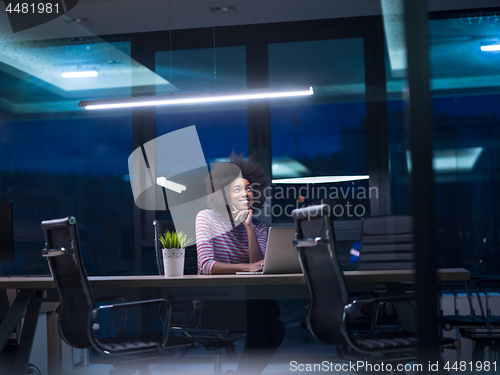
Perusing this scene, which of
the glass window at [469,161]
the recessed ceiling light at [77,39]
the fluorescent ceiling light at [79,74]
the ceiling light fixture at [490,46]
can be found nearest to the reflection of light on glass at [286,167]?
the glass window at [469,161]

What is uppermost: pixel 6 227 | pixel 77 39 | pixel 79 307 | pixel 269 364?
pixel 77 39

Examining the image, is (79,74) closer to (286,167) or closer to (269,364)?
(286,167)

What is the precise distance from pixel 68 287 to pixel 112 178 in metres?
2.90

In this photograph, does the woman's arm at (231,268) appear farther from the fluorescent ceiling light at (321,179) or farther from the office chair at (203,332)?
the fluorescent ceiling light at (321,179)

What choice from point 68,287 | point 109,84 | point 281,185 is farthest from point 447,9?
point 68,287

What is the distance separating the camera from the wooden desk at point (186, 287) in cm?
260

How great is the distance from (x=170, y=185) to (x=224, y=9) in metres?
1.85

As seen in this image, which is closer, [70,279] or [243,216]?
[70,279]

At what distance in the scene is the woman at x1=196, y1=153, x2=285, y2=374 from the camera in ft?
10.1

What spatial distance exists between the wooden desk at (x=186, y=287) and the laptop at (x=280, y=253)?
12 cm

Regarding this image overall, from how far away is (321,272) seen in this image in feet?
7.80

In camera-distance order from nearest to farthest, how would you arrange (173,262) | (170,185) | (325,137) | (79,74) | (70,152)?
(173,262) < (325,137) < (170,185) < (70,152) < (79,74)

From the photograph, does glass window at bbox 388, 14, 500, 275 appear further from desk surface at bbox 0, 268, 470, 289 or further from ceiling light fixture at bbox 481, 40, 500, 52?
desk surface at bbox 0, 268, 470, 289

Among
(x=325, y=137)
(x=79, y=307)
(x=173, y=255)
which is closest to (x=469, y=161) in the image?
(x=325, y=137)
